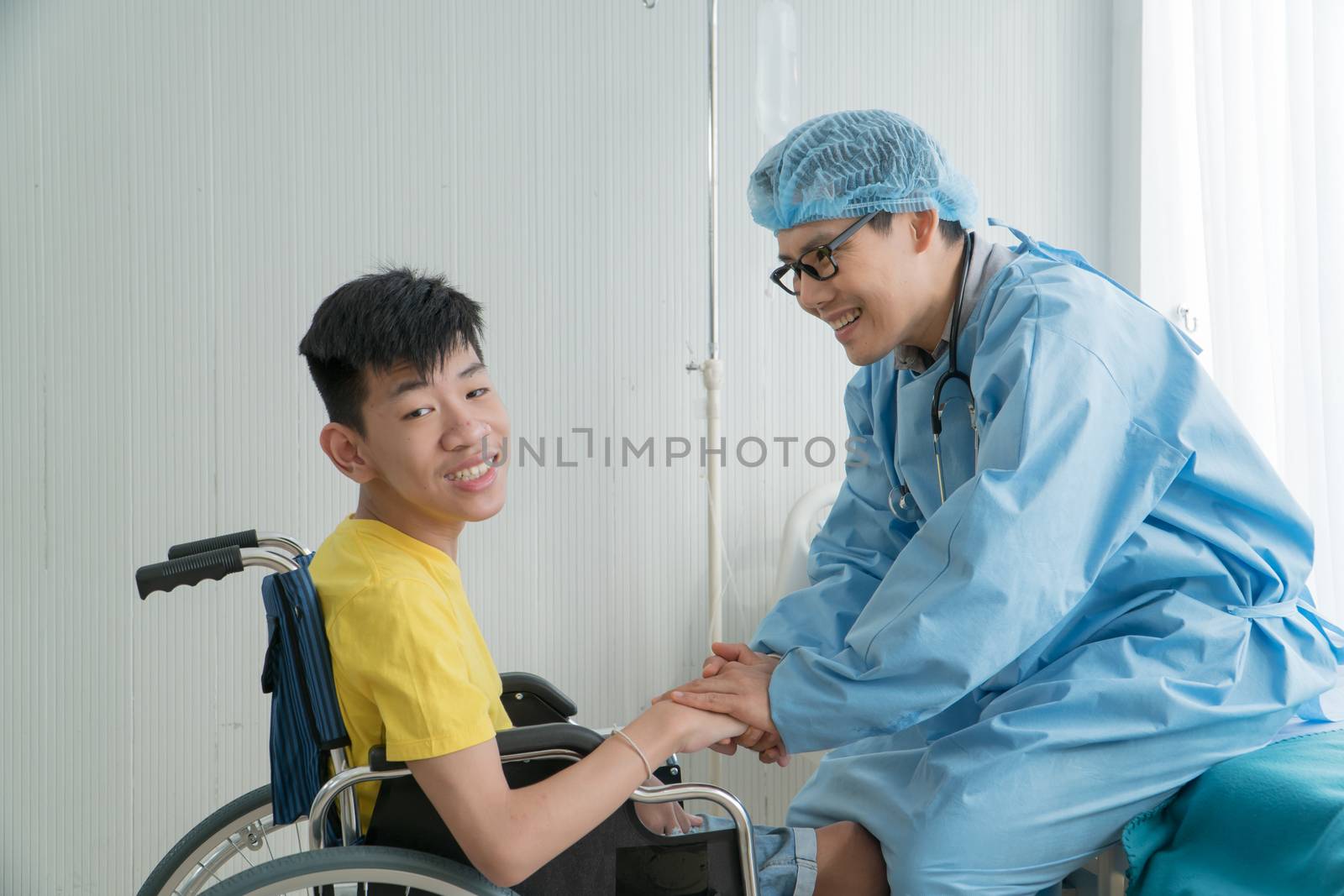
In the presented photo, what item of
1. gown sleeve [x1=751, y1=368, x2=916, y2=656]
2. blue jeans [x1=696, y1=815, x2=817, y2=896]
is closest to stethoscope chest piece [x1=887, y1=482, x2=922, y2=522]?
gown sleeve [x1=751, y1=368, x2=916, y2=656]

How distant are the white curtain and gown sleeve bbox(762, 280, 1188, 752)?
2.68ft

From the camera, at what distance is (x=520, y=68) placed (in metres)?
2.03

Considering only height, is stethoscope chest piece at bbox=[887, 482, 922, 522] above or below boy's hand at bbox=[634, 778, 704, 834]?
above

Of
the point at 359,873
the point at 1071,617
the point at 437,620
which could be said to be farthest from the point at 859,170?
the point at 359,873

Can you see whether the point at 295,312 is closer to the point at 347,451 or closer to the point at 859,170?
the point at 347,451

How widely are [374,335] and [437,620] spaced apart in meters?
0.31

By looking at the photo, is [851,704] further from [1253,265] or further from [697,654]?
[1253,265]

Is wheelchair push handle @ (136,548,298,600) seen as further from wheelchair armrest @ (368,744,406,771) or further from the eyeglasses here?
the eyeglasses

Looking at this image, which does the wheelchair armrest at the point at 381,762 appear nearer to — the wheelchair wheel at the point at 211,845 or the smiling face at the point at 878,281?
the wheelchair wheel at the point at 211,845

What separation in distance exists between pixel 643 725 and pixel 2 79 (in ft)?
A: 5.87

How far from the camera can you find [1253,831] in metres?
1.04

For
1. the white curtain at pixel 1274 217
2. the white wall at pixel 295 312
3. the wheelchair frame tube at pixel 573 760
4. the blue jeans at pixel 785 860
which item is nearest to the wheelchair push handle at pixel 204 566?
the wheelchair frame tube at pixel 573 760

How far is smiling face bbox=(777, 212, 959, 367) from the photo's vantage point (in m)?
1.30

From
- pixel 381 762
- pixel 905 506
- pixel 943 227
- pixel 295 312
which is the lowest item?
pixel 381 762
